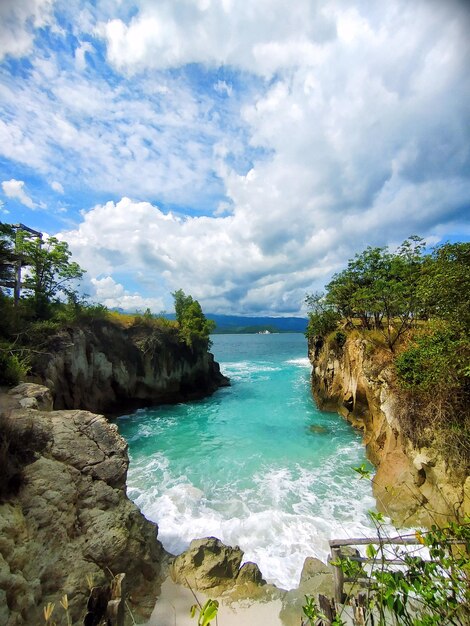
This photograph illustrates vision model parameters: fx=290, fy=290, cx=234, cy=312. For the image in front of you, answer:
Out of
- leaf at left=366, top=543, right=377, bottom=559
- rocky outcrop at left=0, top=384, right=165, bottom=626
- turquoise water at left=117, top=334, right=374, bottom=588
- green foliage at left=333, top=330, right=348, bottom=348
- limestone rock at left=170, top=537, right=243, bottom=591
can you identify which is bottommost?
turquoise water at left=117, top=334, right=374, bottom=588

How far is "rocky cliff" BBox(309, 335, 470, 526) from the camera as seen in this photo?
Result: 850 cm

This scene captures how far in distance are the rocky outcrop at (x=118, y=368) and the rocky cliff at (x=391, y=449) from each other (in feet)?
49.7

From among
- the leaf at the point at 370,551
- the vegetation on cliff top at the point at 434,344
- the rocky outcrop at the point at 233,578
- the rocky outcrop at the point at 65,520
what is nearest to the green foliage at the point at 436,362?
the vegetation on cliff top at the point at 434,344

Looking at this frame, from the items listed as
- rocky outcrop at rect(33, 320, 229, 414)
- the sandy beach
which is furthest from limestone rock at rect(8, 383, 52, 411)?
rocky outcrop at rect(33, 320, 229, 414)

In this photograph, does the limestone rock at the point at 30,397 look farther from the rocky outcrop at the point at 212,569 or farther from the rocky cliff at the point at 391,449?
the rocky cliff at the point at 391,449

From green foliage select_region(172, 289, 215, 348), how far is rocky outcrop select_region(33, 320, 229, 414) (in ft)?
3.24

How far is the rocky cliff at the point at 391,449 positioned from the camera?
8.50 m

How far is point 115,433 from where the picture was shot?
8.43 meters

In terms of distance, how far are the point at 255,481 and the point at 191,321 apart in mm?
20824

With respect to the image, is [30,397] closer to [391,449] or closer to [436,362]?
[436,362]

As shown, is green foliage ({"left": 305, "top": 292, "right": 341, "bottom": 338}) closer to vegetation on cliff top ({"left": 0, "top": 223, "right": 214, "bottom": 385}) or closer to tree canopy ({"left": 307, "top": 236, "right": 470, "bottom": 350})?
tree canopy ({"left": 307, "top": 236, "right": 470, "bottom": 350})

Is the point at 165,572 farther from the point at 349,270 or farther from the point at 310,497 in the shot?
the point at 349,270

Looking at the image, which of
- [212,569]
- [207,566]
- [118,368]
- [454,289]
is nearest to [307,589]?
[212,569]

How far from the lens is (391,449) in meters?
12.0
